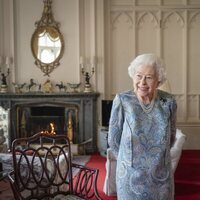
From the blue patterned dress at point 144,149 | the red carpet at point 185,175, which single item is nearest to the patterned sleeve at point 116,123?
the blue patterned dress at point 144,149

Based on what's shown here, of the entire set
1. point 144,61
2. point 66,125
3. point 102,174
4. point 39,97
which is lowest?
point 102,174

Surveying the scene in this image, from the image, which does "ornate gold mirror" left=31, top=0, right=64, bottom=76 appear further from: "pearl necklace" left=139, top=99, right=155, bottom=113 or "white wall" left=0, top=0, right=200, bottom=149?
"pearl necklace" left=139, top=99, right=155, bottom=113

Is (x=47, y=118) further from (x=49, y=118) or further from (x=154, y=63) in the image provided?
(x=154, y=63)

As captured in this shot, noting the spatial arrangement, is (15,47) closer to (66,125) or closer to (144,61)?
(66,125)

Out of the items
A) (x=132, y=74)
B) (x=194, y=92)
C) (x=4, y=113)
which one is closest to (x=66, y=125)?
(x=4, y=113)

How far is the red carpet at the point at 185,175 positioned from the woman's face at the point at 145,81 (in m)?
2.30

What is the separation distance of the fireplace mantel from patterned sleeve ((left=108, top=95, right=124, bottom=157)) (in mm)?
4383

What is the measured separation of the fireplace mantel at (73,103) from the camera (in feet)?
20.8

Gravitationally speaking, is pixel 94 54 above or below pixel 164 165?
above

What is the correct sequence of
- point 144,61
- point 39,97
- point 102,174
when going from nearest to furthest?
point 144,61
point 102,174
point 39,97

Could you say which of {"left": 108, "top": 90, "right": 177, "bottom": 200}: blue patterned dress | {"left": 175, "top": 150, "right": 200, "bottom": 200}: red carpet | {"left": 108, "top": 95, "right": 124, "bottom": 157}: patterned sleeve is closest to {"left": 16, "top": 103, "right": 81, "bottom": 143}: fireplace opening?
A: {"left": 175, "top": 150, "right": 200, "bottom": 200}: red carpet

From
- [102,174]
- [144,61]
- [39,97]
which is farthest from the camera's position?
[39,97]

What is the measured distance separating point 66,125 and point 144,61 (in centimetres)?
481

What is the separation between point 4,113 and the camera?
5246 mm
